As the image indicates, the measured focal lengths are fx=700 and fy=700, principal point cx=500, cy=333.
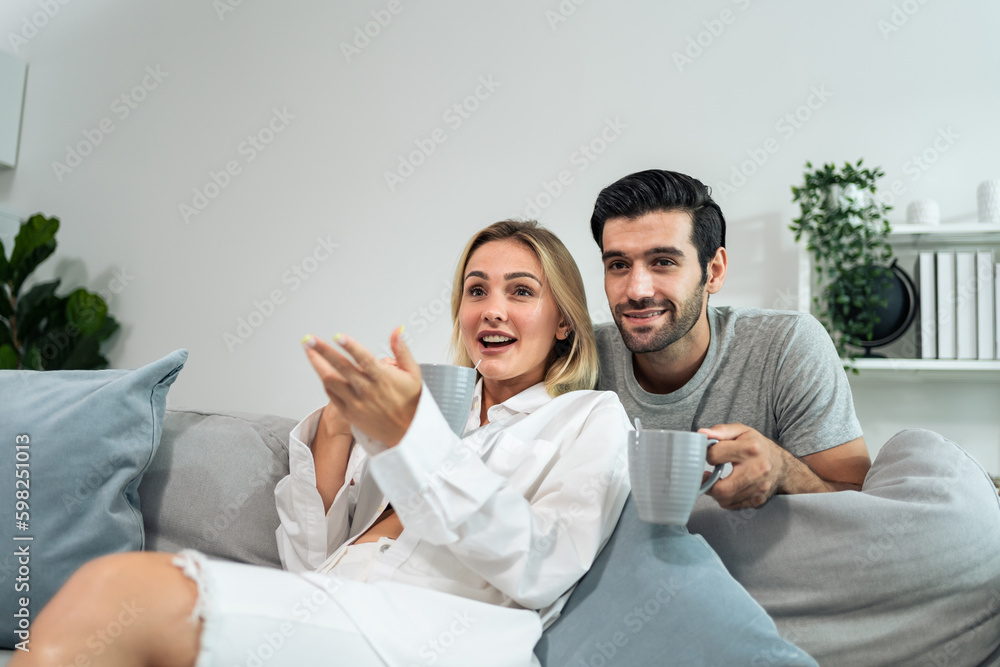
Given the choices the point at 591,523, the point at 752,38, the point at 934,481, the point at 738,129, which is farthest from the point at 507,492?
the point at 752,38

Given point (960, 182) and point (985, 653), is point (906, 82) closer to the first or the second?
point (960, 182)

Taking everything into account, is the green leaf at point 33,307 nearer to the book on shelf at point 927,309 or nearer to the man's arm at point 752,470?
the man's arm at point 752,470

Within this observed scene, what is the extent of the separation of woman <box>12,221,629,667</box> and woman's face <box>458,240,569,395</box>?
11 centimetres

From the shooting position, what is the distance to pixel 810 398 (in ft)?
5.02

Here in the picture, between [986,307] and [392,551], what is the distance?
75.4 inches

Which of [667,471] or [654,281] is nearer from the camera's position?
[667,471]

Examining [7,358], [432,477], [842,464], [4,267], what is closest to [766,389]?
[842,464]

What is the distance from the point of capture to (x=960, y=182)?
227cm

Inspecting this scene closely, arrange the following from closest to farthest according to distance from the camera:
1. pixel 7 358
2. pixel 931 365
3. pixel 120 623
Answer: pixel 120 623, pixel 931 365, pixel 7 358

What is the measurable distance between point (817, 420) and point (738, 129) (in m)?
1.27

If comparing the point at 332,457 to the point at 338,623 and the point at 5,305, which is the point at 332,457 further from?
the point at 5,305

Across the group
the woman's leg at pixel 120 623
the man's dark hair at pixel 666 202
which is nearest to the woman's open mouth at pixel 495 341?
the man's dark hair at pixel 666 202

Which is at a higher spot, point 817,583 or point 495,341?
point 495,341

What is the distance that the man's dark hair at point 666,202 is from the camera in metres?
1.61
